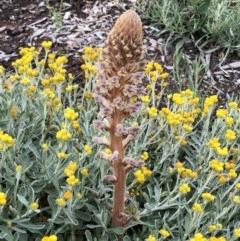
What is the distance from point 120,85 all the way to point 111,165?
0.49 m

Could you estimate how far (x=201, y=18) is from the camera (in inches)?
197

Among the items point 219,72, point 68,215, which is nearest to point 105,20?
point 219,72

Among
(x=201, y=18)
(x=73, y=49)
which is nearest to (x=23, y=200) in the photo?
(x=73, y=49)

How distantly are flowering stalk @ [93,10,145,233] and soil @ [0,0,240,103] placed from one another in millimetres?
1806

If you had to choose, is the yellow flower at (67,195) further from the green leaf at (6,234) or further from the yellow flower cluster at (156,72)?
the yellow flower cluster at (156,72)

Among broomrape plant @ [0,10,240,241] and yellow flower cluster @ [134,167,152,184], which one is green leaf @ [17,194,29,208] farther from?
yellow flower cluster @ [134,167,152,184]

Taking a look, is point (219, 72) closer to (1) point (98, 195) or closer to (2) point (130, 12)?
(1) point (98, 195)

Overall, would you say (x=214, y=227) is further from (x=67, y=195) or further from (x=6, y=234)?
(x=6, y=234)

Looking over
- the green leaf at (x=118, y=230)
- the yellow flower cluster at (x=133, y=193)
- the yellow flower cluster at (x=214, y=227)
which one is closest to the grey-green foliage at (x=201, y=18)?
the yellow flower cluster at (x=133, y=193)

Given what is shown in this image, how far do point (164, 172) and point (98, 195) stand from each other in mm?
490

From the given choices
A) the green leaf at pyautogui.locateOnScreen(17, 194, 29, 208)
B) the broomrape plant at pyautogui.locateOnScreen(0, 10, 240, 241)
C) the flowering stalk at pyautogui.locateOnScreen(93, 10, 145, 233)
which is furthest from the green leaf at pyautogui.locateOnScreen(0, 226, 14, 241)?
the flowering stalk at pyautogui.locateOnScreen(93, 10, 145, 233)

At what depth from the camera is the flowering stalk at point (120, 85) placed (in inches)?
86.0

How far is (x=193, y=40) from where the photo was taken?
16.5ft

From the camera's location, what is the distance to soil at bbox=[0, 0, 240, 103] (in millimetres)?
4676
